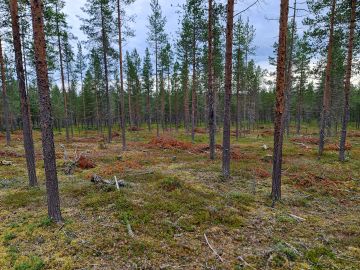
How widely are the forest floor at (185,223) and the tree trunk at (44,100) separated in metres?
0.88

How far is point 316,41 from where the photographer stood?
17.1 meters

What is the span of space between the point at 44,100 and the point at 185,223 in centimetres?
509

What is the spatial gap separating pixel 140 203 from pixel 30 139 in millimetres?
5367

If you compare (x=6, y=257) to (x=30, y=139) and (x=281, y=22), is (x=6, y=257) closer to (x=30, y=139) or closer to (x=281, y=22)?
(x=30, y=139)

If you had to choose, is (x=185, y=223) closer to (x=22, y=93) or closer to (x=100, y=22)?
(x=22, y=93)

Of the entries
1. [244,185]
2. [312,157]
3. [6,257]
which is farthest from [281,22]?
[312,157]

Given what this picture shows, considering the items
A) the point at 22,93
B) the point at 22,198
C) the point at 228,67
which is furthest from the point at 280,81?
the point at 22,198

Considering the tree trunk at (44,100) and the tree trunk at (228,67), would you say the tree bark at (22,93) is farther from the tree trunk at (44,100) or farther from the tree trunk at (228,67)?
the tree trunk at (228,67)

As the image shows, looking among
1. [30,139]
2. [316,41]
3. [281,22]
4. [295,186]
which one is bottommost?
[295,186]

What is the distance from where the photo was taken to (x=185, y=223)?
7086 millimetres

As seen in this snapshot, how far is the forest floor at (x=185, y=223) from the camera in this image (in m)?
5.44

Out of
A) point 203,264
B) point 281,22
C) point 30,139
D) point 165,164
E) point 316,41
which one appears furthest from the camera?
point 316,41

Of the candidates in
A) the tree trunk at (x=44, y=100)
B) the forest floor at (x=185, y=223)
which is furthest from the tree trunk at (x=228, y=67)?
Result: the tree trunk at (x=44, y=100)

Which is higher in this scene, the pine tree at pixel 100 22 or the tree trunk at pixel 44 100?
the pine tree at pixel 100 22
